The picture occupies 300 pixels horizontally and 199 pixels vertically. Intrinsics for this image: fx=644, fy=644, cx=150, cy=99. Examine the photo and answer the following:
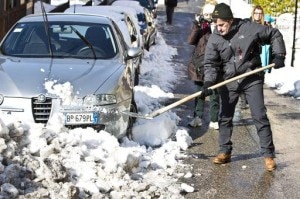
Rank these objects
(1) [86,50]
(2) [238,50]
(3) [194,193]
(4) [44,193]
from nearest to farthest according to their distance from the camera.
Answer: (4) [44,193] → (3) [194,193] → (2) [238,50] → (1) [86,50]

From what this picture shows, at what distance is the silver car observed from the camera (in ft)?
22.5

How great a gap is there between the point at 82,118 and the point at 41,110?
44 cm

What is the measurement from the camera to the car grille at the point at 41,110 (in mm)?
6823

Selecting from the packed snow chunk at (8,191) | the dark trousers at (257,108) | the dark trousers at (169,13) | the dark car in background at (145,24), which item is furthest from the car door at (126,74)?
the dark trousers at (169,13)

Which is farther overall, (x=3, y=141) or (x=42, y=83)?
(x=42, y=83)

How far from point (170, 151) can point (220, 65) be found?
1.20m

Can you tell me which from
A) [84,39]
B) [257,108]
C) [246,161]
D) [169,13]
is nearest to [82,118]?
[84,39]

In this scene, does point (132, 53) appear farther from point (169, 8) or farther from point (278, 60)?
point (169, 8)

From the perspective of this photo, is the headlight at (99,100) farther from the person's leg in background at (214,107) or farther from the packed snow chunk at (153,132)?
the person's leg in background at (214,107)

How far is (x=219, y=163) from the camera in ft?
23.9

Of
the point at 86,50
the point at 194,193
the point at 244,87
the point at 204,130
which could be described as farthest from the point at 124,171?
the point at 204,130

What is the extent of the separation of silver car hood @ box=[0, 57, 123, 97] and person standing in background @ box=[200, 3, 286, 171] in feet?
3.88

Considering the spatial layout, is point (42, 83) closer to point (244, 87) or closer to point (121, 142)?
point (121, 142)

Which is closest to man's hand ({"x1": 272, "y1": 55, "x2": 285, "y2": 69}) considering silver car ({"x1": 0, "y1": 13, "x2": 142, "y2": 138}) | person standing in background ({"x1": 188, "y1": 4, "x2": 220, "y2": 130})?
silver car ({"x1": 0, "y1": 13, "x2": 142, "y2": 138})
